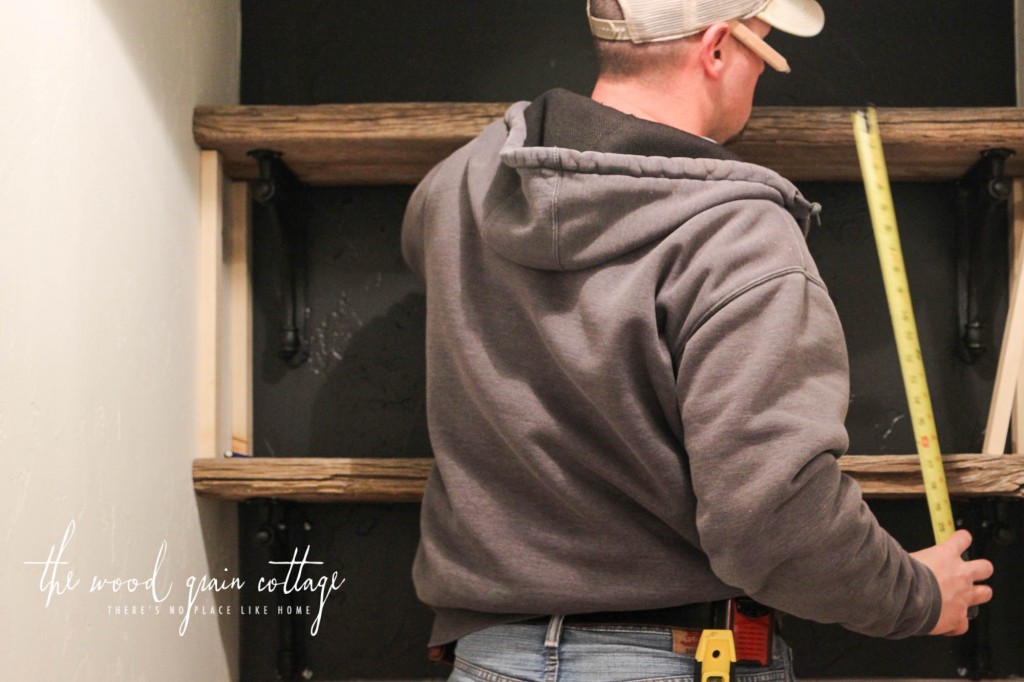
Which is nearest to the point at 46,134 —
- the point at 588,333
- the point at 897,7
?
the point at 588,333

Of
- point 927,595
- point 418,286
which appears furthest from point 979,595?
point 418,286

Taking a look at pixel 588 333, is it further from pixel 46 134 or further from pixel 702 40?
Result: pixel 46 134

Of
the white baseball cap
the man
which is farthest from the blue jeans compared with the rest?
the white baseball cap

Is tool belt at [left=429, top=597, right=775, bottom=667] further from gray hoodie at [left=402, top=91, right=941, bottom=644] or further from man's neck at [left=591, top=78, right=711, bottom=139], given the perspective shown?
man's neck at [left=591, top=78, right=711, bottom=139]

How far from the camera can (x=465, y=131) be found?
1.47m

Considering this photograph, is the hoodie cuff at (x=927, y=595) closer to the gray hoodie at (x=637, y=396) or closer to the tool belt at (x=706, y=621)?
the gray hoodie at (x=637, y=396)

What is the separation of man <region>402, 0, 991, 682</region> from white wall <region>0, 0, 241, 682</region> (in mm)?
367

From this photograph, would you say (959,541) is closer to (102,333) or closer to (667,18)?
(667,18)

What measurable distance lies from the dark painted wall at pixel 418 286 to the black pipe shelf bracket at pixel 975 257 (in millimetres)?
19

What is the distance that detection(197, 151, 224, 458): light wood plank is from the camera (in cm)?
151

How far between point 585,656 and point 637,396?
271mm

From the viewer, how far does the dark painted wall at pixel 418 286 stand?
1.66m

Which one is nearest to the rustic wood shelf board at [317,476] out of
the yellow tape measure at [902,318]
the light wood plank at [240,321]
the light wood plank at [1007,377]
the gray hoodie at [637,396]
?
the light wood plank at [240,321]

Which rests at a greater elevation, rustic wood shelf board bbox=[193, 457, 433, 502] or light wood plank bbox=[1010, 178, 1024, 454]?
light wood plank bbox=[1010, 178, 1024, 454]
